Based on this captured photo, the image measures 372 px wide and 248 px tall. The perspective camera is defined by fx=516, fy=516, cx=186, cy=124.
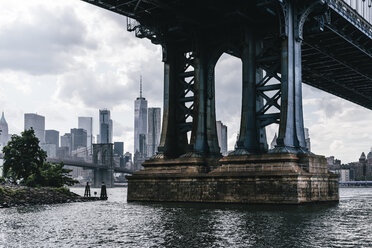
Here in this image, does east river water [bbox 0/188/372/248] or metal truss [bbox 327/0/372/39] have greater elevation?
metal truss [bbox 327/0/372/39]

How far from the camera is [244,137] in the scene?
46844mm

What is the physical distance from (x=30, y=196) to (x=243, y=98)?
23960 mm

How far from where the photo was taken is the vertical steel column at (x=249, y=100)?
155 feet

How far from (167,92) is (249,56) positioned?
401 inches

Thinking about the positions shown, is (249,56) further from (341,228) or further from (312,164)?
(341,228)

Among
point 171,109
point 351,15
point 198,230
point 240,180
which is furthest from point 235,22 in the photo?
point 198,230

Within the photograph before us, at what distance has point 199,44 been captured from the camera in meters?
52.0

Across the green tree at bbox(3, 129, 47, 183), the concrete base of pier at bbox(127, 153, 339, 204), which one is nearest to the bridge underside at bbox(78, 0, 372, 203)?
the concrete base of pier at bbox(127, 153, 339, 204)

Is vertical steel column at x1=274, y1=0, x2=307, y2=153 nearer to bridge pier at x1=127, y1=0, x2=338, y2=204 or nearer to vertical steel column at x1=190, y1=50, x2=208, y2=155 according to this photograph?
bridge pier at x1=127, y1=0, x2=338, y2=204

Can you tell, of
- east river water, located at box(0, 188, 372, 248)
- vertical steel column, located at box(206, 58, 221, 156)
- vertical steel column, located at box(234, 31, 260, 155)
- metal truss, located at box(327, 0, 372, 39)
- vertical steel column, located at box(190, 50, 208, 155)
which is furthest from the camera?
metal truss, located at box(327, 0, 372, 39)

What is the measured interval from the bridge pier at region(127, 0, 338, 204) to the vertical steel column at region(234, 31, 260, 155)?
0.30 feet

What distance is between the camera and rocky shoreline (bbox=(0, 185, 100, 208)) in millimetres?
49263

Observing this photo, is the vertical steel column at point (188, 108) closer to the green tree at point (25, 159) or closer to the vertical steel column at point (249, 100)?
the vertical steel column at point (249, 100)

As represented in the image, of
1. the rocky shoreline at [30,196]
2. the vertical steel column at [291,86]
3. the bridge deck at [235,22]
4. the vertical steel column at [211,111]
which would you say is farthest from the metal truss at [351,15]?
the rocky shoreline at [30,196]
